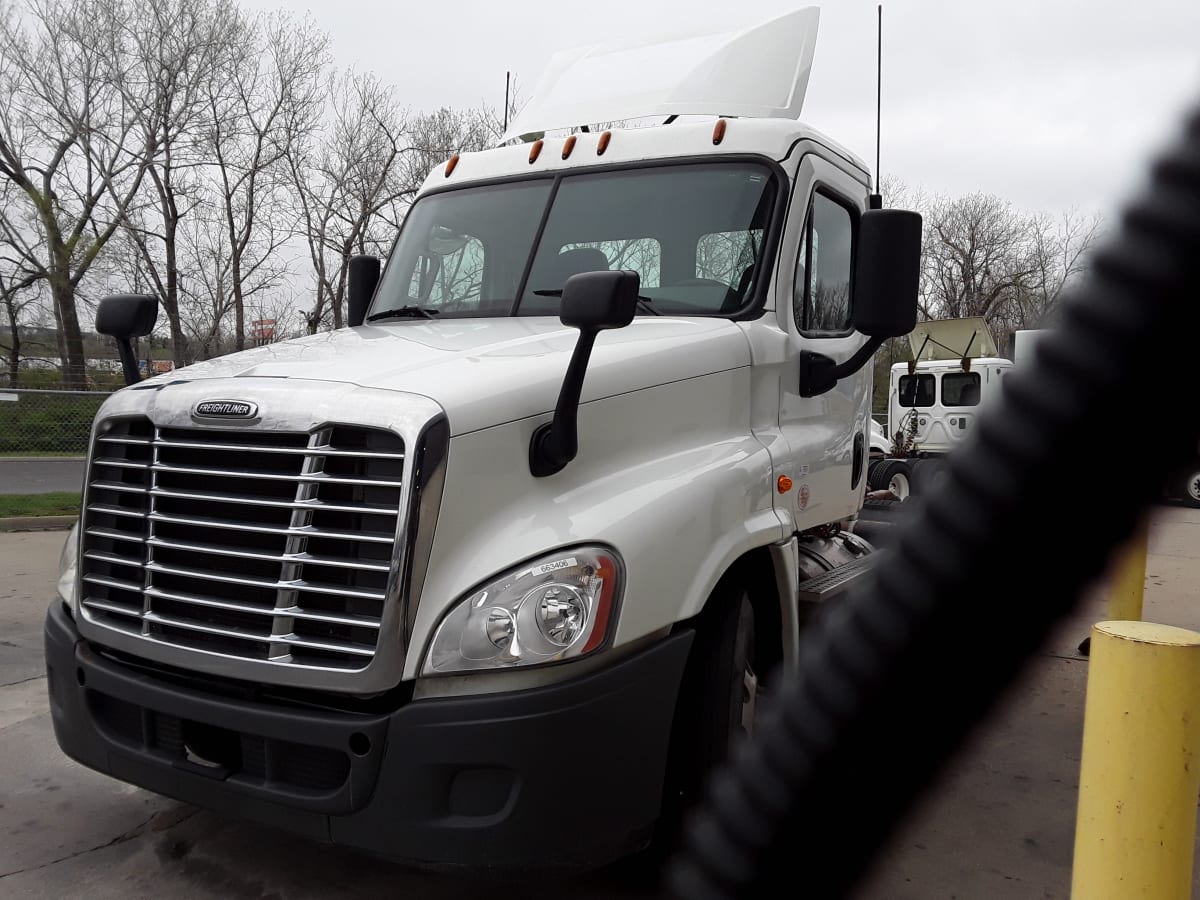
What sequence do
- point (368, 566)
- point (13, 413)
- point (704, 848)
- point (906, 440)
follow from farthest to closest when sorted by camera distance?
1. point (906, 440)
2. point (13, 413)
3. point (368, 566)
4. point (704, 848)

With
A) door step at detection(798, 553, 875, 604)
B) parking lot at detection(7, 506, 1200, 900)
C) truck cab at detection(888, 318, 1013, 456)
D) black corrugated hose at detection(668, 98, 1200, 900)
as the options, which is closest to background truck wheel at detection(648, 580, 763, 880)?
parking lot at detection(7, 506, 1200, 900)

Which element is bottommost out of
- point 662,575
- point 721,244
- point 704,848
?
point 662,575

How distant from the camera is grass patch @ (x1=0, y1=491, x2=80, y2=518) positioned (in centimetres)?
1161

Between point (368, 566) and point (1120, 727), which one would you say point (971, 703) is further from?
point (368, 566)

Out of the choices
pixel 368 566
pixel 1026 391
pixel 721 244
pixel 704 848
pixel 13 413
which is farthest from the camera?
pixel 13 413

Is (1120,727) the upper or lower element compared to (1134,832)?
upper

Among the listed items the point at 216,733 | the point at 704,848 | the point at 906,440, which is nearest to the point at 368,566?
the point at 216,733

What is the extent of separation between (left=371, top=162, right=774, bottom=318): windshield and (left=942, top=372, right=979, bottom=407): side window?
1551cm

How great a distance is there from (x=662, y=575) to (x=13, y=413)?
60.3 ft

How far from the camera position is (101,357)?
24.6 m

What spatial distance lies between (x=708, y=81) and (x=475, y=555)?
9.61 ft

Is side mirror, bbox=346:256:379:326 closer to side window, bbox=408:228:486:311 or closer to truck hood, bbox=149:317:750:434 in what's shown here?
side window, bbox=408:228:486:311

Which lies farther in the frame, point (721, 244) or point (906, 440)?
point (906, 440)

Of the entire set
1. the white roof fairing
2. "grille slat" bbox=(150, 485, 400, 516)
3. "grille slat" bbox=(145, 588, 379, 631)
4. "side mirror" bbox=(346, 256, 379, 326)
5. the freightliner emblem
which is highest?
the white roof fairing
